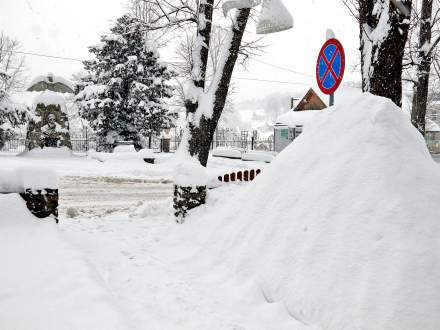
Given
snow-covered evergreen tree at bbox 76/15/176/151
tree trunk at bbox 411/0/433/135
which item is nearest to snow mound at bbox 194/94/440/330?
tree trunk at bbox 411/0/433/135

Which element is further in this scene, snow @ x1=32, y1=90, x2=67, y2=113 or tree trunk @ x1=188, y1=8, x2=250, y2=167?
snow @ x1=32, y1=90, x2=67, y2=113

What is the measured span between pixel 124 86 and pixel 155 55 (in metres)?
2.67

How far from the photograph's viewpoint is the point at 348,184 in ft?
11.9

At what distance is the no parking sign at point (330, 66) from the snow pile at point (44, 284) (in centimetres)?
486

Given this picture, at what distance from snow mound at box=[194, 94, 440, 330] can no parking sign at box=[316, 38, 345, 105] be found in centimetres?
165

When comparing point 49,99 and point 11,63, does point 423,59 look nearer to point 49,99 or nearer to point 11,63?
point 49,99

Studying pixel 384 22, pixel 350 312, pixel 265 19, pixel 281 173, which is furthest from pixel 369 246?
pixel 265 19

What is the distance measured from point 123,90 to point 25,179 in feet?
56.4

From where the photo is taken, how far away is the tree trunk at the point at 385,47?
6055 mm

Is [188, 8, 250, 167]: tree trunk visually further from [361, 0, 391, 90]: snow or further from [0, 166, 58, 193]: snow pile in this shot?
[0, 166, 58, 193]: snow pile

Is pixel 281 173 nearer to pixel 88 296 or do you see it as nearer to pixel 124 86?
pixel 88 296

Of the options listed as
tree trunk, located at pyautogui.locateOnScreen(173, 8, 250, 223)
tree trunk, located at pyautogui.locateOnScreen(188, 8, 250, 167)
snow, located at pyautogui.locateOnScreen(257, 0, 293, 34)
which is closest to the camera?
snow, located at pyautogui.locateOnScreen(257, 0, 293, 34)

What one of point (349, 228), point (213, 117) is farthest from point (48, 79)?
point (349, 228)

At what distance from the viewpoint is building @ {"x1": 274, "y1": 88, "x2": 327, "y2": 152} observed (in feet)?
85.8
